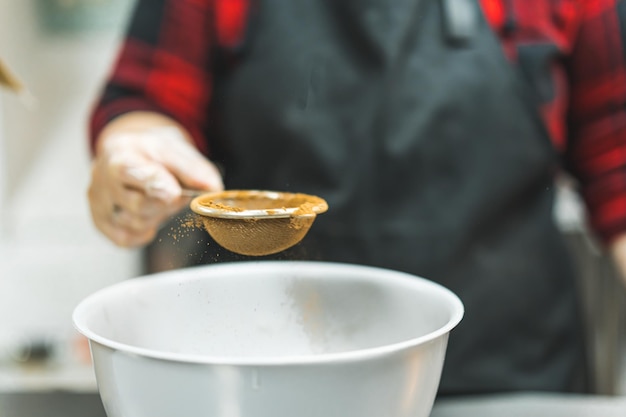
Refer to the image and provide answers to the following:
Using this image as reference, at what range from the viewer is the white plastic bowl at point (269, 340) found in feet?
0.73

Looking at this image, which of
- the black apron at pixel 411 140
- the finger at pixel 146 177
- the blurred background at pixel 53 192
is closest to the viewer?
the finger at pixel 146 177

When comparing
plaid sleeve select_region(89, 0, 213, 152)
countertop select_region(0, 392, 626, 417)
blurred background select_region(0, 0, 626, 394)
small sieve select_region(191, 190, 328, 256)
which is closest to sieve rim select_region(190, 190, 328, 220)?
small sieve select_region(191, 190, 328, 256)

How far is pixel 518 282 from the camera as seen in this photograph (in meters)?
0.59

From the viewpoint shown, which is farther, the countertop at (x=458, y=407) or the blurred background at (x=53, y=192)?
the blurred background at (x=53, y=192)

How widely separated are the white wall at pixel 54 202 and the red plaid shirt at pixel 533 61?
0.47 meters

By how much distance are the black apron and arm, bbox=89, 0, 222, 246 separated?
5 centimetres

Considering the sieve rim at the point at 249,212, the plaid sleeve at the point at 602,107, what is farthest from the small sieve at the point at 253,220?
the plaid sleeve at the point at 602,107

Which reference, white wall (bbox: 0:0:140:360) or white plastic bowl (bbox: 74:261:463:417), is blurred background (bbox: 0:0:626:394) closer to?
white wall (bbox: 0:0:140:360)

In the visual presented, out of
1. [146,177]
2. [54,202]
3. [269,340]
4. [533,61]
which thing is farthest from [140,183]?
[54,202]

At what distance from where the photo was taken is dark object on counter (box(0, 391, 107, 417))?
0.39 metres

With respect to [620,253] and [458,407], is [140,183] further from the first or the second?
[620,253]

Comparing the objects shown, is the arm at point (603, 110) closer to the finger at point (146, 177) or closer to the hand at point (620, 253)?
the hand at point (620, 253)

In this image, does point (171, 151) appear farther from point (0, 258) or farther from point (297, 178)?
point (0, 258)

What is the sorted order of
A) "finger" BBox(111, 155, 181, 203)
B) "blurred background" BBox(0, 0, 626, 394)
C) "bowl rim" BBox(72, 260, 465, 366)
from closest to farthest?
1. "bowl rim" BBox(72, 260, 465, 366)
2. "finger" BBox(111, 155, 181, 203)
3. "blurred background" BBox(0, 0, 626, 394)
